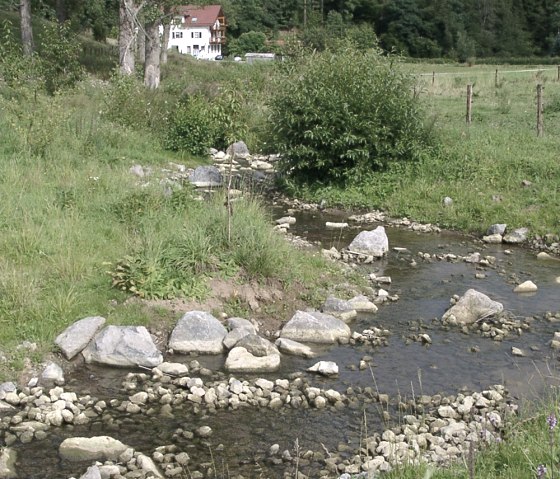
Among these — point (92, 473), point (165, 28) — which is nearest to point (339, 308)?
point (92, 473)

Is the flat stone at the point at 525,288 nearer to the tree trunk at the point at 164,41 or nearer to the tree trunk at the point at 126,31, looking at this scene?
the tree trunk at the point at 126,31

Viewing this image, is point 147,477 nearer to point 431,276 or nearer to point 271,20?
→ point 431,276

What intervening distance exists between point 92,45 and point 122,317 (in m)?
38.7

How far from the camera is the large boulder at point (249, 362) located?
946cm

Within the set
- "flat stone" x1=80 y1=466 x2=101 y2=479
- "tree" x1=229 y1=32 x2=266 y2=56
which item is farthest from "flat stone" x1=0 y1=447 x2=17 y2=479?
"tree" x1=229 y1=32 x2=266 y2=56

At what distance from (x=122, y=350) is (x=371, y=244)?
21.8 ft

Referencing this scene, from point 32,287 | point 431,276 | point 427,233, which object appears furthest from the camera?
point 427,233

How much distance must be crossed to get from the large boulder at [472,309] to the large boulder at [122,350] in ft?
14.8

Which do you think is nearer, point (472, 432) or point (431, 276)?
point (472, 432)

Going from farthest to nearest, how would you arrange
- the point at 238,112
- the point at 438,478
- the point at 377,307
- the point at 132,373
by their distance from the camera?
the point at 238,112 → the point at 377,307 → the point at 132,373 → the point at 438,478

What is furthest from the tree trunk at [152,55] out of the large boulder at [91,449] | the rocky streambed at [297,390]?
the large boulder at [91,449]

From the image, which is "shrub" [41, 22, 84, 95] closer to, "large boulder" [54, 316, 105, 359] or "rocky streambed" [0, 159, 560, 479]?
"rocky streambed" [0, 159, 560, 479]

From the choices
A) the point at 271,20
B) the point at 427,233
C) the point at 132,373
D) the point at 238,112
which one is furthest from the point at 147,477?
the point at 271,20

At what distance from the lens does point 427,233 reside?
1709cm
